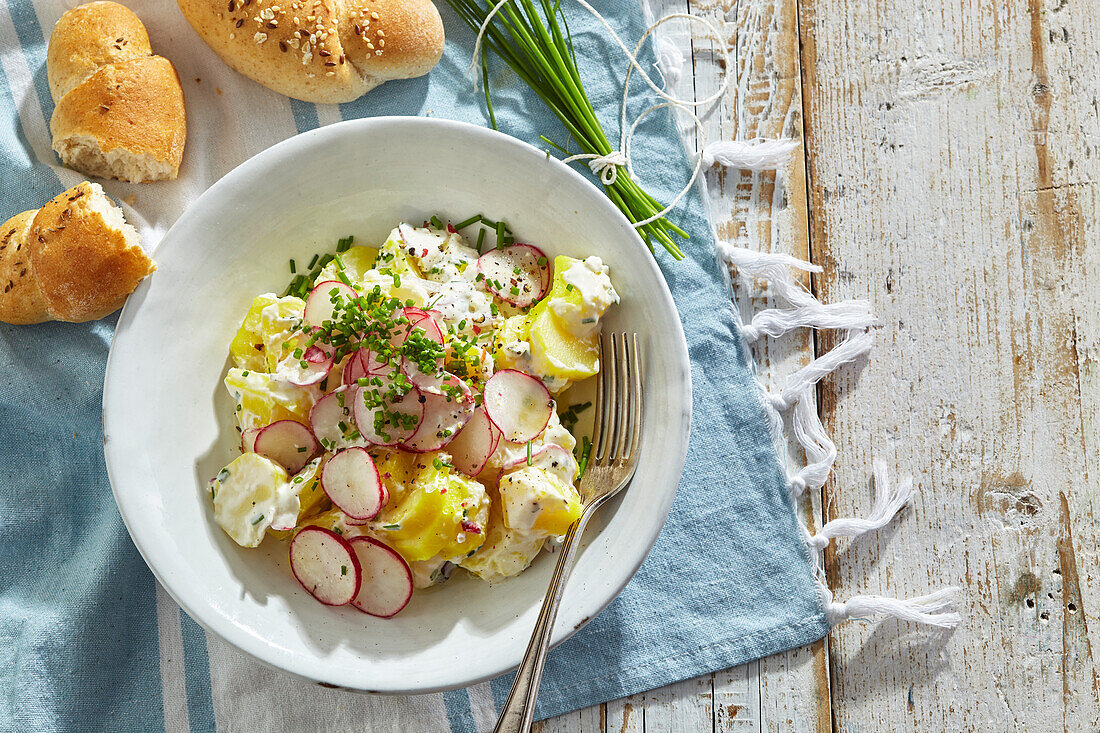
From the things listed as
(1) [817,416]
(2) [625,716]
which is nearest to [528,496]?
(2) [625,716]

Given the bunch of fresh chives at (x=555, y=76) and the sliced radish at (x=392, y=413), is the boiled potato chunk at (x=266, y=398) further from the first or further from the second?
the bunch of fresh chives at (x=555, y=76)

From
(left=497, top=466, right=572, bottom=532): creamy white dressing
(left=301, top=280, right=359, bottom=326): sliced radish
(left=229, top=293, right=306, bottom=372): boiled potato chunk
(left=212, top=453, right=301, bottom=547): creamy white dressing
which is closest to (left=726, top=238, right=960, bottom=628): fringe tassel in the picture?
(left=497, top=466, right=572, bottom=532): creamy white dressing

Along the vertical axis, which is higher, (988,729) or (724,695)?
(724,695)

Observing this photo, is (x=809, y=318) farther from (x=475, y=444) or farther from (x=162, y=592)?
(x=162, y=592)

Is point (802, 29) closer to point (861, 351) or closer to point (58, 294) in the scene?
point (861, 351)

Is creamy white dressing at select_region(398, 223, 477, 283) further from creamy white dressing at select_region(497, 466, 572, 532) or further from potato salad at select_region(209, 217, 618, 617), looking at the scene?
creamy white dressing at select_region(497, 466, 572, 532)

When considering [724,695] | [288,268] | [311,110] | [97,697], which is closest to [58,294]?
[288,268]

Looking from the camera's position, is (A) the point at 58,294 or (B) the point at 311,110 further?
(B) the point at 311,110
